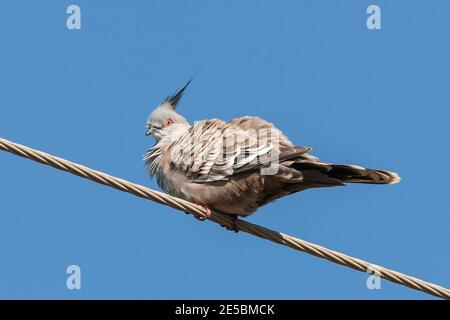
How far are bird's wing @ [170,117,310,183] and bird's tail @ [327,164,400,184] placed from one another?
0.30m

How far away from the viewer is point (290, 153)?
7.25 metres

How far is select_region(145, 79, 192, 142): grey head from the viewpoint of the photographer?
367 inches

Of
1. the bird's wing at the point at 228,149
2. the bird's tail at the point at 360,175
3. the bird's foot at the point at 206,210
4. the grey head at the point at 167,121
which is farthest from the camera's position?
the grey head at the point at 167,121

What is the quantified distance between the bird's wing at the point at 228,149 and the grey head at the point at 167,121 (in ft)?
3.01

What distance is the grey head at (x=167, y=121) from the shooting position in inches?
367

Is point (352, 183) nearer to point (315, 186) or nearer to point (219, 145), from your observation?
point (315, 186)

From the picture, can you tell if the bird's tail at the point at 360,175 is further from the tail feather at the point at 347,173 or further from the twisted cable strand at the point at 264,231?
the twisted cable strand at the point at 264,231

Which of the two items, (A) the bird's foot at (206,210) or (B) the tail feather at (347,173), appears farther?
(A) the bird's foot at (206,210)

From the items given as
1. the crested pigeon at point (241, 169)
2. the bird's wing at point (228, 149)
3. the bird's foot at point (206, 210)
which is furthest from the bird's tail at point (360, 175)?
the bird's foot at point (206, 210)

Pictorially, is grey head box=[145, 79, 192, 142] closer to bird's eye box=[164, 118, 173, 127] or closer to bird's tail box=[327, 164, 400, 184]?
bird's eye box=[164, 118, 173, 127]

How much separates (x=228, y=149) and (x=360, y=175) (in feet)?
4.00

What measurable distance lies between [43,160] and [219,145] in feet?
6.88

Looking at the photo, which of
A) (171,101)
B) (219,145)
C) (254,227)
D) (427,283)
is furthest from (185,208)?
(171,101)

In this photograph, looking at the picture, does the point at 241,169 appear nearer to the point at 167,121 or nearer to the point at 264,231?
the point at 264,231
